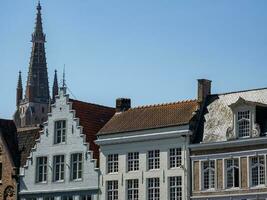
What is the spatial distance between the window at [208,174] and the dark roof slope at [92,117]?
9.69m

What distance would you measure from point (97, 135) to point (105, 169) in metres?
2.54

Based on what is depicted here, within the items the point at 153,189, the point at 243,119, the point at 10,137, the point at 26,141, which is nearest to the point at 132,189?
the point at 153,189

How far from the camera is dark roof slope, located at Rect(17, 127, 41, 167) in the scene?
229 feet

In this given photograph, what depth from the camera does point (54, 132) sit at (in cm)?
6656

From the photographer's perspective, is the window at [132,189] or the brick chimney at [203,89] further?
the window at [132,189]

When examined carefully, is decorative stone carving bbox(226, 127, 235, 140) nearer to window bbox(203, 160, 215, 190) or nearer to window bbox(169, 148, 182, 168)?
window bbox(203, 160, 215, 190)

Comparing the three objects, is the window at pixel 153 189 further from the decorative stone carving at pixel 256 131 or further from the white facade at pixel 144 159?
the decorative stone carving at pixel 256 131

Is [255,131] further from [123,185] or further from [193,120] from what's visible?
[123,185]

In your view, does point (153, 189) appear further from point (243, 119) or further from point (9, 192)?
point (9, 192)

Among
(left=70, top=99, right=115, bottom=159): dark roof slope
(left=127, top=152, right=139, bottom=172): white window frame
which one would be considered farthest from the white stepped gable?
(left=127, top=152, right=139, bottom=172): white window frame

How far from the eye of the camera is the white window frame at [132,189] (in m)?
60.5

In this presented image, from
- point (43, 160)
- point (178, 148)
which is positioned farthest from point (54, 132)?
point (178, 148)

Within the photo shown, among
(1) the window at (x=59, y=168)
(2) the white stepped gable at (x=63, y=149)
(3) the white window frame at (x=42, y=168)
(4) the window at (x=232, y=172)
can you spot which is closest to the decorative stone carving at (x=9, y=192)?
(2) the white stepped gable at (x=63, y=149)

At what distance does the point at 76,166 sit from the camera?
64188 mm
